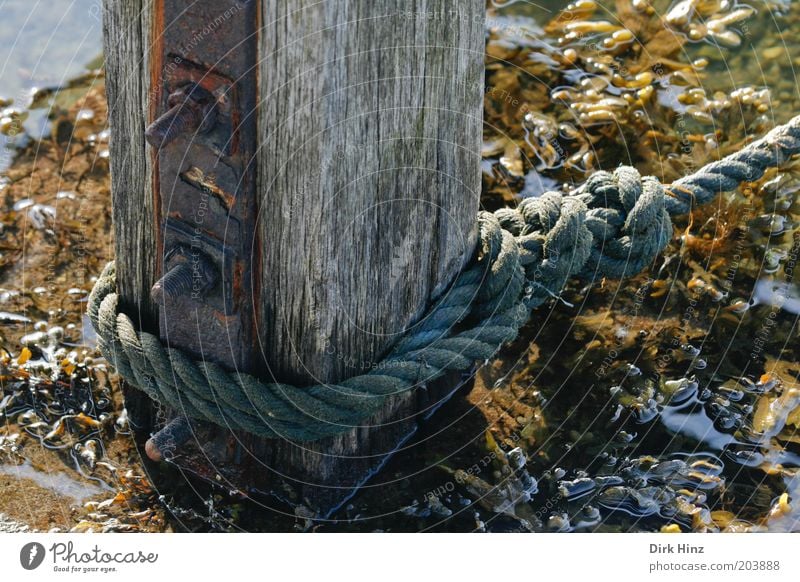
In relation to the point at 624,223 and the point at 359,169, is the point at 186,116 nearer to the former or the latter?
the point at 359,169

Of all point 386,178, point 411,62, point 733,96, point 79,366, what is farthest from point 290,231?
point 733,96

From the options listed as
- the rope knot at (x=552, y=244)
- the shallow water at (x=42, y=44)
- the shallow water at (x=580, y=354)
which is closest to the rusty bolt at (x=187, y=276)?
the shallow water at (x=580, y=354)

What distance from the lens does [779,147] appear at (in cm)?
348

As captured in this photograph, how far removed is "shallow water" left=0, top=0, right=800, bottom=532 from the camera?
2916 millimetres

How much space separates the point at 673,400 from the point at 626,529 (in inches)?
20.1

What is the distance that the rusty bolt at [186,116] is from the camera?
2.43 m

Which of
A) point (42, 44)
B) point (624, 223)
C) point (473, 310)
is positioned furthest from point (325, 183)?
point (42, 44)

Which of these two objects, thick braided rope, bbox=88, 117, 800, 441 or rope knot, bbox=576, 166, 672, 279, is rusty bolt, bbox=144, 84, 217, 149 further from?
rope knot, bbox=576, 166, 672, 279

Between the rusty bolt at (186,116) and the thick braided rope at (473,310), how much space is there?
0.60 metres

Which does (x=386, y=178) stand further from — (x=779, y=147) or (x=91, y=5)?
(x=91, y=5)

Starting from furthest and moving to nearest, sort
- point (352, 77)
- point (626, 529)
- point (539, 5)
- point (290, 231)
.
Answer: point (539, 5) → point (626, 529) → point (290, 231) → point (352, 77)
